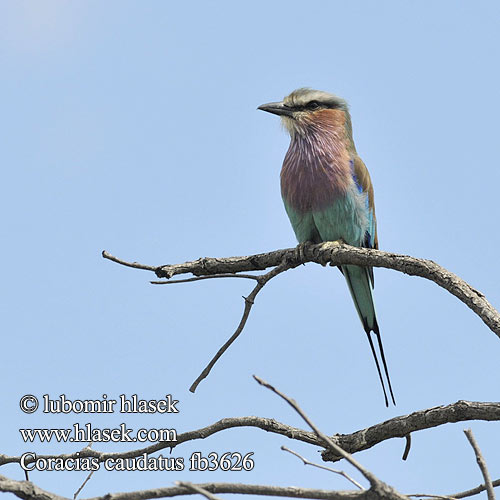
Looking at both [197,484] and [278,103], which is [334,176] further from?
[197,484]

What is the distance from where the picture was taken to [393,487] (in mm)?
2193

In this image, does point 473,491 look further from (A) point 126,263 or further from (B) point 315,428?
(A) point 126,263

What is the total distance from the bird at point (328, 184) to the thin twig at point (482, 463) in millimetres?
2131

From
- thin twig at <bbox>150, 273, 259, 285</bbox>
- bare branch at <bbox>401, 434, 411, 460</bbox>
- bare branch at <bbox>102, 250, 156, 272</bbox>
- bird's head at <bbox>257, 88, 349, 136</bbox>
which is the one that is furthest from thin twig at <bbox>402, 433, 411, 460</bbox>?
bird's head at <bbox>257, 88, 349, 136</bbox>

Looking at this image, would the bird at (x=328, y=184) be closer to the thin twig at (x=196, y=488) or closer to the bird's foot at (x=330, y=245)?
the bird's foot at (x=330, y=245)

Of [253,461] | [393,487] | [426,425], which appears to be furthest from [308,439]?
[393,487]

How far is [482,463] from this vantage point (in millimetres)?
2416

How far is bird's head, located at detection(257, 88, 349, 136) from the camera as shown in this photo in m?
5.38

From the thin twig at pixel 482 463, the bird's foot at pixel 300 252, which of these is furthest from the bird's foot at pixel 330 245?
the thin twig at pixel 482 463

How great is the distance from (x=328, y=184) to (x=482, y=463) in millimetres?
2748

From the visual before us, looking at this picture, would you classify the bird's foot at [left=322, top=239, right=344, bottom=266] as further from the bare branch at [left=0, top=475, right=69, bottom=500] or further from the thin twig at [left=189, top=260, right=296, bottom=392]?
the bare branch at [left=0, top=475, right=69, bottom=500]

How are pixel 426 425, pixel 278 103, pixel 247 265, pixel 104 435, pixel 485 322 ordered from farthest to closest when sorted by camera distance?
pixel 278 103 < pixel 247 265 < pixel 104 435 < pixel 426 425 < pixel 485 322

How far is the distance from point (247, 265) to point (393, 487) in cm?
208

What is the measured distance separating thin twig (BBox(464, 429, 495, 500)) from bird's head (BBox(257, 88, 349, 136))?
128 inches
